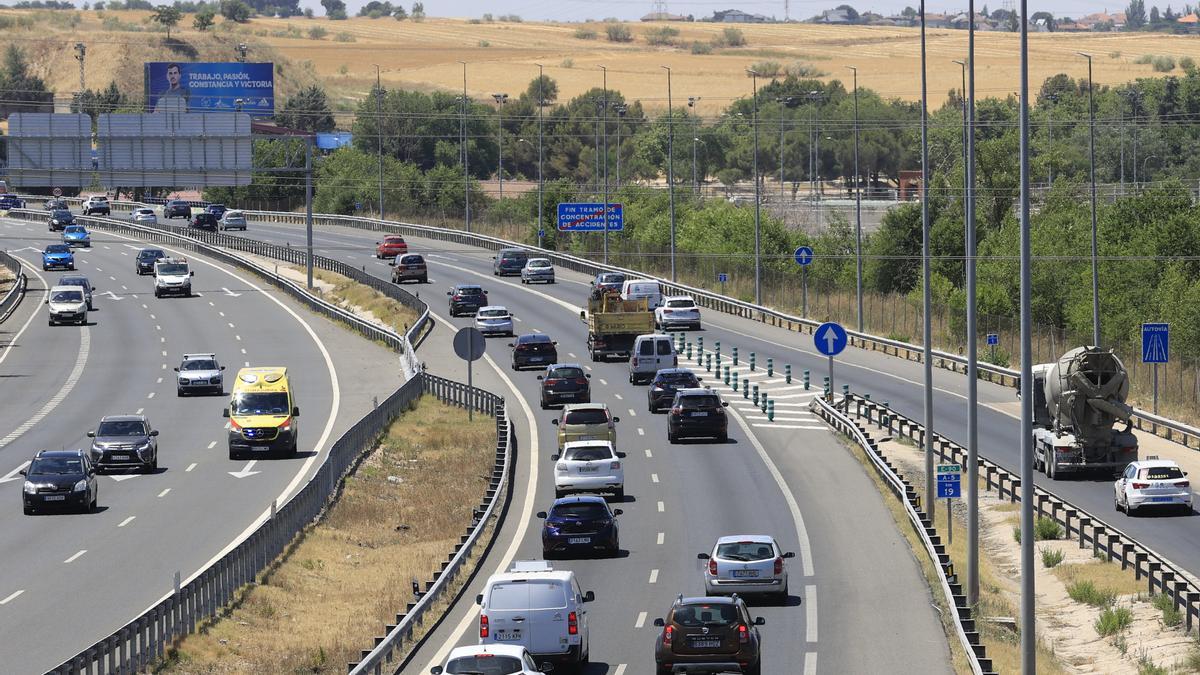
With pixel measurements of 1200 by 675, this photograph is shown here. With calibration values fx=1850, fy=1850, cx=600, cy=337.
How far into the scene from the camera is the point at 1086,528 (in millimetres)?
42031

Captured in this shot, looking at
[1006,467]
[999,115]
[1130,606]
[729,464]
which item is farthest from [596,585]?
[999,115]

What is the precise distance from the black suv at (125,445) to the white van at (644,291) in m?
37.7

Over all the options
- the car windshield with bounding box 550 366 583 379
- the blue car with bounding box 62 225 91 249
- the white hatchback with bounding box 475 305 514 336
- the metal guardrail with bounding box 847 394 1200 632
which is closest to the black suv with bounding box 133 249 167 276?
the blue car with bounding box 62 225 91 249

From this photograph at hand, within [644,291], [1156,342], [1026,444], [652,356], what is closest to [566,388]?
[652,356]

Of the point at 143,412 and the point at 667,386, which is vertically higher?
the point at 667,386

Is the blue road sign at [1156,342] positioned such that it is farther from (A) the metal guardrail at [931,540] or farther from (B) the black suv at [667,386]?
(B) the black suv at [667,386]

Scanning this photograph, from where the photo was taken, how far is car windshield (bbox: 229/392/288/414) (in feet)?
164

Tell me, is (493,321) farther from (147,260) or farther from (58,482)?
(58,482)

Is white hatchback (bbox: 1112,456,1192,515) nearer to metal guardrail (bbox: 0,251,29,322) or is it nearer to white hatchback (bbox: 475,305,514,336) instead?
white hatchback (bbox: 475,305,514,336)

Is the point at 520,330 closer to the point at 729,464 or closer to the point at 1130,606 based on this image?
the point at 729,464

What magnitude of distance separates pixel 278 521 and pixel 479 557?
410 centimetres

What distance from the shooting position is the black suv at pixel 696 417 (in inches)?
2042

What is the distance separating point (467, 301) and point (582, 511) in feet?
162

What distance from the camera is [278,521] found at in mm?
36625
